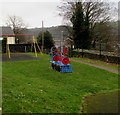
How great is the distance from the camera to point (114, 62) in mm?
15922

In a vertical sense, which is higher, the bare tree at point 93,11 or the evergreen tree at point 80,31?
the bare tree at point 93,11

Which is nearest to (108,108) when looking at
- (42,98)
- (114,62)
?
(42,98)

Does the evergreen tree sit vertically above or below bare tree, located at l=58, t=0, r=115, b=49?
below

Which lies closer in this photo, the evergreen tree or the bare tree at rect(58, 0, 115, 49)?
the evergreen tree

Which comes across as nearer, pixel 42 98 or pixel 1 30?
pixel 42 98

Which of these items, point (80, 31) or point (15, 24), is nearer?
point (80, 31)

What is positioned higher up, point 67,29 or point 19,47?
point 67,29

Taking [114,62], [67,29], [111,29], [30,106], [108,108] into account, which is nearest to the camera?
[30,106]

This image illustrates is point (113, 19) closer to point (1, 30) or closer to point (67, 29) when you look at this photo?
point (67, 29)

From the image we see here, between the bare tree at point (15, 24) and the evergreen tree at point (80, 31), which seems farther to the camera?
the bare tree at point (15, 24)

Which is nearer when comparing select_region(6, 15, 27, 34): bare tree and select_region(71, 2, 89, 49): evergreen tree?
select_region(71, 2, 89, 49): evergreen tree

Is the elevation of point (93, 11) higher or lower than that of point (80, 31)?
higher

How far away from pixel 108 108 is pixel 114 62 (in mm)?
11058

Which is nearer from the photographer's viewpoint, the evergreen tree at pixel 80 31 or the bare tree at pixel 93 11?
the evergreen tree at pixel 80 31
